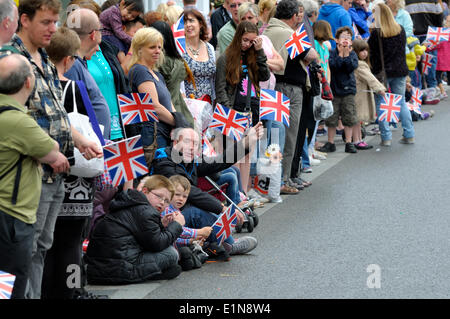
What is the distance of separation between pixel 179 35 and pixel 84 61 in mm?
2141

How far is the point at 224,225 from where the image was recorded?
7.14 m

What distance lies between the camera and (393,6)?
15.8 m

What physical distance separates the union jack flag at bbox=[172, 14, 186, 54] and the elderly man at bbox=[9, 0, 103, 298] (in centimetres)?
350

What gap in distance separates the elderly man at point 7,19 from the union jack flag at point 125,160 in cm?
159

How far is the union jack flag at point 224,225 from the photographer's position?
709 centimetres

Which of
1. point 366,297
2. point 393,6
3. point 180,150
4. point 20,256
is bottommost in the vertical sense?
point 366,297

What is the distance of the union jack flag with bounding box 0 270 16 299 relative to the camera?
4.38 m

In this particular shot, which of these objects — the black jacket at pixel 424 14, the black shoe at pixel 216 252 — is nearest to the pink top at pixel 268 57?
the black shoe at pixel 216 252

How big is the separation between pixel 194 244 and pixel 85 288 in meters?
1.12

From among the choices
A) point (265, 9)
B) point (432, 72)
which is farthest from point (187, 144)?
point (432, 72)

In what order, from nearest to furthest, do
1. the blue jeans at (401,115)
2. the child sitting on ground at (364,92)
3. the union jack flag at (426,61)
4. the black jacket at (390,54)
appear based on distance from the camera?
the child sitting on ground at (364,92)
the blue jeans at (401,115)
the black jacket at (390,54)
the union jack flag at (426,61)

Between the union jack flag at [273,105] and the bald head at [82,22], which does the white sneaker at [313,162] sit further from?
the bald head at [82,22]
